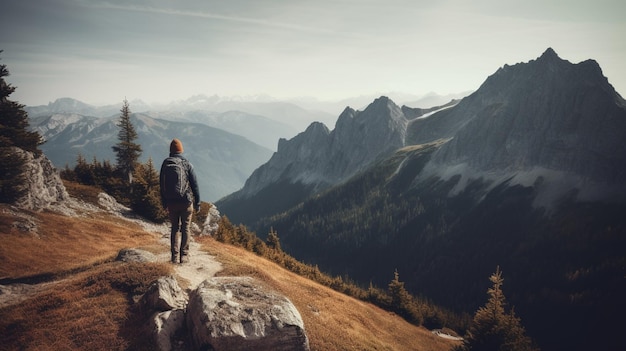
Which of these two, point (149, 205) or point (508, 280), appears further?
point (508, 280)

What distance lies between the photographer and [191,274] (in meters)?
16.4

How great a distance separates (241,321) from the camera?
1135 cm

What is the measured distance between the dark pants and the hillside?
4.19ft

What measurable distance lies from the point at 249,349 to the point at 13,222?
2525cm

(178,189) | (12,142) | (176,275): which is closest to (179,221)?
(178,189)

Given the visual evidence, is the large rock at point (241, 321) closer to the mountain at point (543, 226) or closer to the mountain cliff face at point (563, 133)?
the mountain at point (543, 226)

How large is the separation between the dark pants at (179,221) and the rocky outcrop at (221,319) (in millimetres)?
3482

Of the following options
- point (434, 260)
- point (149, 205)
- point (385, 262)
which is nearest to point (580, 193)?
point (434, 260)

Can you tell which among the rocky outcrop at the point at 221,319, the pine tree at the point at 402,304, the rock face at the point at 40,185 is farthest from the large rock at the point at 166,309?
the pine tree at the point at 402,304

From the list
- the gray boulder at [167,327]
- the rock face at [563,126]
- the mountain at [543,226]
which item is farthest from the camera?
the rock face at [563,126]

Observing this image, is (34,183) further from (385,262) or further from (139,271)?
(385,262)

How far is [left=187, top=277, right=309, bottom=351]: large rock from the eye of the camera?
35.1ft

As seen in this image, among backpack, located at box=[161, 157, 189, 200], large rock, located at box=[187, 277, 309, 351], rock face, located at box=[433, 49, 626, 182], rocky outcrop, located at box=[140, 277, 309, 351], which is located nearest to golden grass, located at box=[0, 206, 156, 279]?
backpack, located at box=[161, 157, 189, 200]

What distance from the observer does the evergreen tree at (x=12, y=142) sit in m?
28.3
